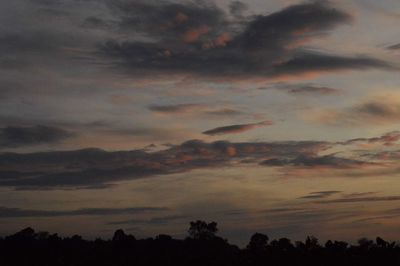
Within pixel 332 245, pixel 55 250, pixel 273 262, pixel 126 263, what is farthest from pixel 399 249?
pixel 55 250

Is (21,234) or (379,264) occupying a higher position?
(21,234)

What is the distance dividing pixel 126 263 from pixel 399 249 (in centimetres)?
3842

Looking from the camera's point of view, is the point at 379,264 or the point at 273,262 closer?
the point at 379,264

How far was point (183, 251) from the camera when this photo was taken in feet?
445

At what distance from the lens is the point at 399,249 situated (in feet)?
216

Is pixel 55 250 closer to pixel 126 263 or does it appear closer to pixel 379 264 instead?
pixel 126 263

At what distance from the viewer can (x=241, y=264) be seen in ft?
243

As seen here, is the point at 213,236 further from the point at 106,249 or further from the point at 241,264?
the point at 241,264

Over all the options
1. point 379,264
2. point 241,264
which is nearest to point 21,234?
point 241,264

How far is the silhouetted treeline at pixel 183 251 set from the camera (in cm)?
6812

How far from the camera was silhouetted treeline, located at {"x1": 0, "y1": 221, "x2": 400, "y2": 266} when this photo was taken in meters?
68.1

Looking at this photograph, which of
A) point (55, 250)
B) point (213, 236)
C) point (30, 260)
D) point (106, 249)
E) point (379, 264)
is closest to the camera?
point (379, 264)

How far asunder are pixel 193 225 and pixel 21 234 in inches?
1874

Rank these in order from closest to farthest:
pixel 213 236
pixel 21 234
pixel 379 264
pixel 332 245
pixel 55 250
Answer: pixel 379 264 → pixel 332 245 → pixel 55 250 → pixel 21 234 → pixel 213 236
